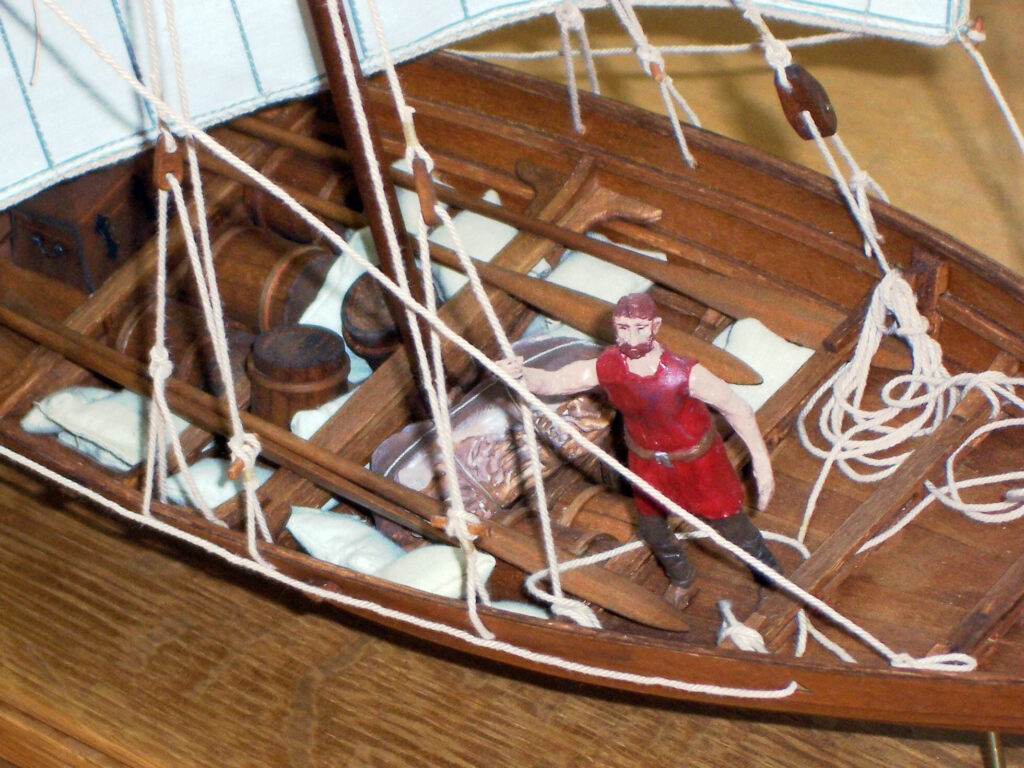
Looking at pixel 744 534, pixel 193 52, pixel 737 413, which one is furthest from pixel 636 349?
pixel 193 52

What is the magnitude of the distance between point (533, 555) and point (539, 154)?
1086mm

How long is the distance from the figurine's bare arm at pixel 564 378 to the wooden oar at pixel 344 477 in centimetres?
28

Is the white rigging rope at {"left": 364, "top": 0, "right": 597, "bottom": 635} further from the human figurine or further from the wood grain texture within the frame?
the wood grain texture

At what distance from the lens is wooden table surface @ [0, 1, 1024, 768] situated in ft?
7.82

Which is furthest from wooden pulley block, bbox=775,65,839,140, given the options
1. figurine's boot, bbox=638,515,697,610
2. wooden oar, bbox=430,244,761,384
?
figurine's boot, bbox=638,515,697,610

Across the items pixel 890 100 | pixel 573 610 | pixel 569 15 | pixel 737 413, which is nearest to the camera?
pixel 737 413

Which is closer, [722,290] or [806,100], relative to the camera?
[806,100]

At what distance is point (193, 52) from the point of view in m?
2.57

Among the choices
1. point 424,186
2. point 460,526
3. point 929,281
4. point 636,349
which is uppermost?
point 929,281

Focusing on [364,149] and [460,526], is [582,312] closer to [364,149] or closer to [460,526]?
[364,149]

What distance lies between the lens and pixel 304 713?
8.13ft

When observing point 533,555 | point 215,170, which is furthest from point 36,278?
point 533,555

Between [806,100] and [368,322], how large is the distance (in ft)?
2.94

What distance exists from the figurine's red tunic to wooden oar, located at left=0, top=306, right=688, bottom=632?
138mm
